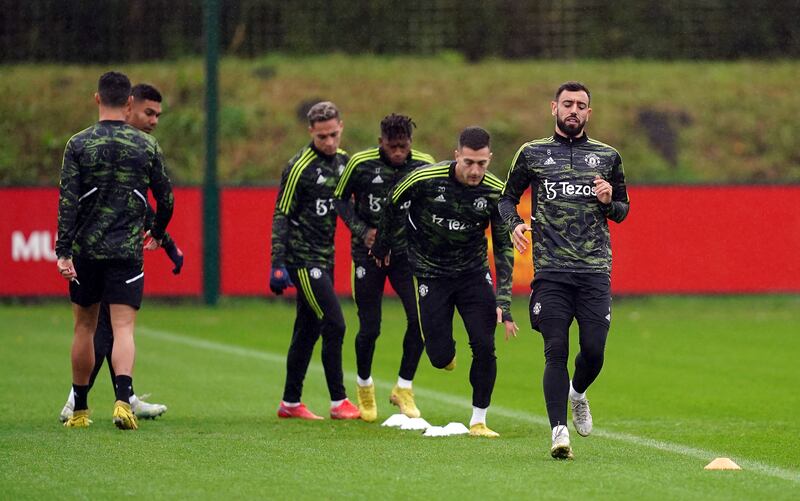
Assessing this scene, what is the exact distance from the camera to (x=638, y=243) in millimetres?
22219

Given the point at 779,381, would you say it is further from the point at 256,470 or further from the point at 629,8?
the point at 629,8

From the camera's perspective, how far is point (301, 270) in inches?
416

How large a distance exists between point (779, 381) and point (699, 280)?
9.31 meters

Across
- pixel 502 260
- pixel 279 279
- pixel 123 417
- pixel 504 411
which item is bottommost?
pixel 504 411

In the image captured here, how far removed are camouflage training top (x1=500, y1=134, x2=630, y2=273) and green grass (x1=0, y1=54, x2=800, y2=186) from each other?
1812 cm

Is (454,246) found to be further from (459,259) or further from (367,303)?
(367,303)

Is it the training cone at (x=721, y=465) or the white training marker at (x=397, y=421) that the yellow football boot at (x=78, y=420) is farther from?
the training cone at (x=721, y=465)

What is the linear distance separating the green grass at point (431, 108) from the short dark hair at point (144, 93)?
52.8ft

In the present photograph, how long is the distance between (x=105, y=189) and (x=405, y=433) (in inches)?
96.6

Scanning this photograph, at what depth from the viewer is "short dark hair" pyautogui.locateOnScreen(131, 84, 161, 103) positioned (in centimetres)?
1025

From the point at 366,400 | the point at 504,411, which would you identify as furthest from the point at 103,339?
the point at 504,411

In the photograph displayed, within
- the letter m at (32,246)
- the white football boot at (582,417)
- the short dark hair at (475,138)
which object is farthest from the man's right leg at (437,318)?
the letter m at (32,246)

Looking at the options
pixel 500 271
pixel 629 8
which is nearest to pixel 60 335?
pixel 500 271

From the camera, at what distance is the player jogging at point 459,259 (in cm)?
943
